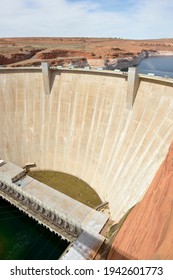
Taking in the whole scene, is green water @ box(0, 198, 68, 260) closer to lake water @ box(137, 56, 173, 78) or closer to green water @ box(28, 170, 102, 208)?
green water @ box(28, 170, 102, 208)

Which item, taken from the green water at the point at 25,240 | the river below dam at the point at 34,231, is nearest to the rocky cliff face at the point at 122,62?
the river below dam at the point at 34,231

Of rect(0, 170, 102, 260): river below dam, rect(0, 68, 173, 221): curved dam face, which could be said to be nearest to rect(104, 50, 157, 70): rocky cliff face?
rect(0, 68, 173, 221): curved dam face

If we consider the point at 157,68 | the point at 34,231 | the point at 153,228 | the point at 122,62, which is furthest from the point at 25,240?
the point at 157,68

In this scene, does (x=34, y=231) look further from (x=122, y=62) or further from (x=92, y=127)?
(x=122, y=62)

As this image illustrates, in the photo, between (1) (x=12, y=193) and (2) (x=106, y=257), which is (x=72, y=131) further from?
(2) (x=106, y=257)

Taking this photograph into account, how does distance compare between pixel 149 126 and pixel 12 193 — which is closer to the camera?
pixel 149 126
